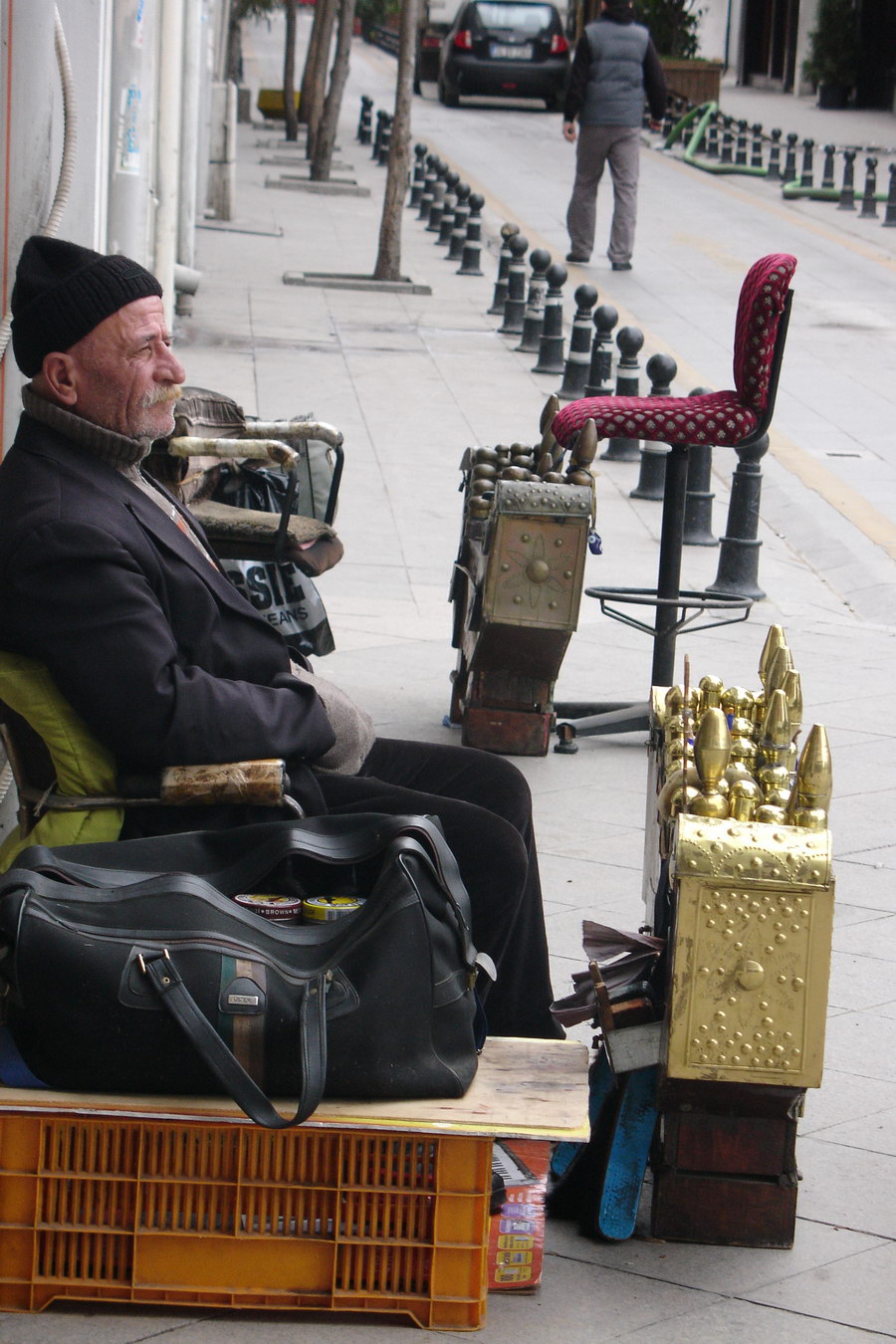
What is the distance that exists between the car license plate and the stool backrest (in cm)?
2769

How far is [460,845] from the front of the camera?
120 inches

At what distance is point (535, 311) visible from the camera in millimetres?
13133

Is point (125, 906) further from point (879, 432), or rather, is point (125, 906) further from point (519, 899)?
point (879, 432)

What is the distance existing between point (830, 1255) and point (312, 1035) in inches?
40.4

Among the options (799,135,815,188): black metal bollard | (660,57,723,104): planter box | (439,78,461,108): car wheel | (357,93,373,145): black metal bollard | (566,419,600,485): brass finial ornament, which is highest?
(660,57,723,104): planter box

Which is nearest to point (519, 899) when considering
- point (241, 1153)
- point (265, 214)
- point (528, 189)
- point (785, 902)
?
point (785, 902)

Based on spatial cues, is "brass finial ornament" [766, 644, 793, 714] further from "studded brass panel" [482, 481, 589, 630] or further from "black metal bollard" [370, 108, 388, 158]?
"black metal bollard" [370, 108, 388, 158]

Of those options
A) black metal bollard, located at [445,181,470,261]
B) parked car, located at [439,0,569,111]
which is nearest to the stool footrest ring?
black metal bollard, located at [445,181,470,261]

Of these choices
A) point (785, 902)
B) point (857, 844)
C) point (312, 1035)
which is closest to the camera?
point (312, 1035)

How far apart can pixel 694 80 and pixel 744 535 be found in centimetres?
2863

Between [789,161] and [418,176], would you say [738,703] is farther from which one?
[789,161]

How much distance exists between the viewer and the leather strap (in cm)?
237

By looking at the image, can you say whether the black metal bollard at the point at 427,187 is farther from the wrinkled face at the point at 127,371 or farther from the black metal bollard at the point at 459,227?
the wrinkled face at the point at 127,371

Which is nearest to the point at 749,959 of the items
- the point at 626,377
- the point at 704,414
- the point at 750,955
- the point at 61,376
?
the point at 750,955
